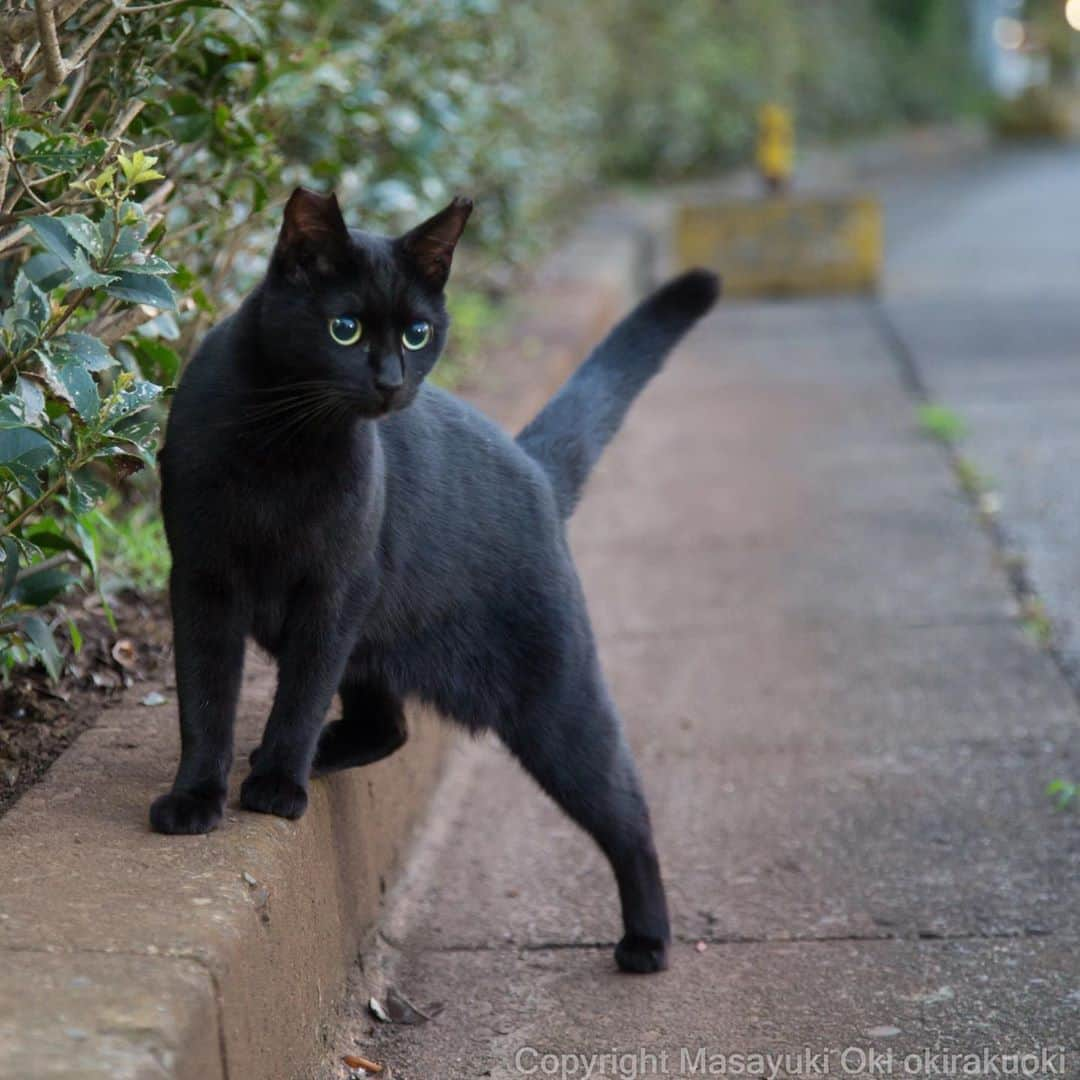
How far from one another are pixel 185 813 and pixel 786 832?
1418 mm

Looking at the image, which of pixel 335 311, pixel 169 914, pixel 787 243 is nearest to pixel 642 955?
pixel 169 914

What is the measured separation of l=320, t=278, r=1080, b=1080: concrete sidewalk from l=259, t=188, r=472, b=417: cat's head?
1.02 meters

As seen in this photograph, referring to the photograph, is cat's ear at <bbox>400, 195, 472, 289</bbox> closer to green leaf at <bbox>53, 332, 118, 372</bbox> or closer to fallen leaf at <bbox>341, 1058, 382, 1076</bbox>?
green leaf at <bbox>53, 332, 118, 372</bbox>

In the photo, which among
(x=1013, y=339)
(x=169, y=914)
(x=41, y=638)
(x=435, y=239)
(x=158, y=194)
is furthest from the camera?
(x=1013, y=339)

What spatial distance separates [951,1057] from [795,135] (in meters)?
16.2

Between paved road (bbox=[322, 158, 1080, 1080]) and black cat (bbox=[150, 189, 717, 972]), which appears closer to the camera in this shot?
black cat (bbox=[150, 189, 717, 972])

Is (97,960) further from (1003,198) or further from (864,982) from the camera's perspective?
(1003,198)

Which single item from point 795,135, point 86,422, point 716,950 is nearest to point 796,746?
point 716,950

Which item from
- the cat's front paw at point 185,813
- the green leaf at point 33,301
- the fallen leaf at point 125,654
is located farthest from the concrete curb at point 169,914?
the green leaf at point 33,301

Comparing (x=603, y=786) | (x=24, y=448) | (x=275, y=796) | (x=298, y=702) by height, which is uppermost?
(x=24, y=448)

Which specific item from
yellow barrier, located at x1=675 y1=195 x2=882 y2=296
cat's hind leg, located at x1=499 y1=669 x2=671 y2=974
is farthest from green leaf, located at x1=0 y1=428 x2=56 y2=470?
yellow barrier, located at x1=675 y1=195 x2=882 y2=296

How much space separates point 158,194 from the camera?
2945 mm

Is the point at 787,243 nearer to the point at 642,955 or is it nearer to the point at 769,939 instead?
the point at 769,939

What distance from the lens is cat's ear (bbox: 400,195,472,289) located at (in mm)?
2418
